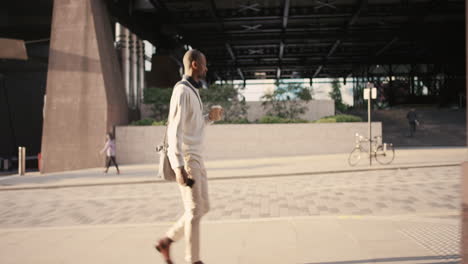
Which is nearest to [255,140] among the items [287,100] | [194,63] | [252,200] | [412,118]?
[287,100]

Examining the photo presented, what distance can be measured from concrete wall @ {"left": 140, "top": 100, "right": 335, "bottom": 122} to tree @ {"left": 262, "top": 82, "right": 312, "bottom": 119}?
360 mm

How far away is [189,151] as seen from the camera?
347 cm

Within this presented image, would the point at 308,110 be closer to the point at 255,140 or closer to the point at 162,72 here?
the point at 255,140

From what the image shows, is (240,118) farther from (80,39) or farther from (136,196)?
(136,196)

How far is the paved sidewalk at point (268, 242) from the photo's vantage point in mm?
4106

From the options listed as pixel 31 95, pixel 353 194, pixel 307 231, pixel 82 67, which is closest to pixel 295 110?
pixel 82 67

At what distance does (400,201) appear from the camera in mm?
→ 7449

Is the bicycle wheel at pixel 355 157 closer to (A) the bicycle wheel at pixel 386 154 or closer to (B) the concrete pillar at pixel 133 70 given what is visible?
(A) the bicycle wheel at pixel 386 154

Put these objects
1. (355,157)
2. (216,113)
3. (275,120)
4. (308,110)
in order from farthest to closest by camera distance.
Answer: (308,110)
(275,120)
(355,157)
(216,113)

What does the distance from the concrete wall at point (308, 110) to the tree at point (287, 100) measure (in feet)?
1.18

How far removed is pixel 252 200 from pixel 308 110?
17605 millimetres

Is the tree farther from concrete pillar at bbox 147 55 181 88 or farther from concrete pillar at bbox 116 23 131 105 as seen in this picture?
concrete pillar at bbox 147 55 181 88

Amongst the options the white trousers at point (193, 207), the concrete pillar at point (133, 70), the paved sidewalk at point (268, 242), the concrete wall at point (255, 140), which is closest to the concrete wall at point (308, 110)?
the concrete pillar at point (133, 70)

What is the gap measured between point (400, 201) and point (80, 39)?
55.7 feet
